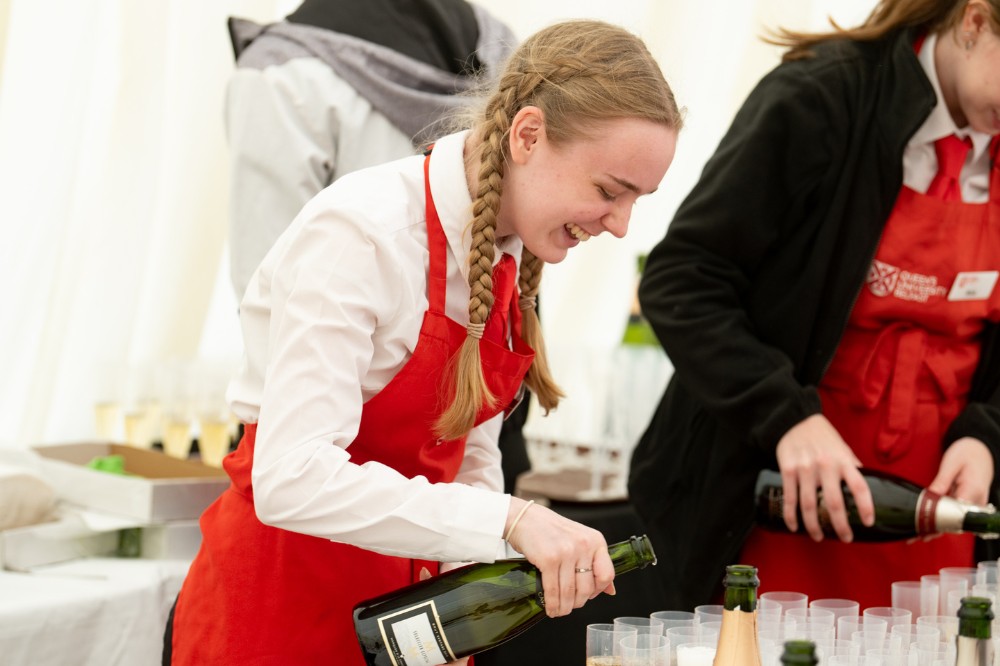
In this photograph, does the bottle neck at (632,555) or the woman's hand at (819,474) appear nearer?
the bottle neck at (632,555)

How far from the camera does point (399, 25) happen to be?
2.31 metres

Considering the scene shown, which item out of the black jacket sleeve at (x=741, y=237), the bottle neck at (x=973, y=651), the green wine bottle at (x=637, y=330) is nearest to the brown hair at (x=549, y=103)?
the black jacket sleeve at (x=741, y=237)

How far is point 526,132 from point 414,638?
21.7 inches

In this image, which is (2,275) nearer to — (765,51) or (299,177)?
(299,177)

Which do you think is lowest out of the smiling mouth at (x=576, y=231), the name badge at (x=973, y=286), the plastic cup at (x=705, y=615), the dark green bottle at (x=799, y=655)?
the plastic cup at (x=705, y=615)

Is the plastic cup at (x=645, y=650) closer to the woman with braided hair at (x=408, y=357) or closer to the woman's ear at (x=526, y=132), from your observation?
the woman with braided hair at (x=408, y=357)

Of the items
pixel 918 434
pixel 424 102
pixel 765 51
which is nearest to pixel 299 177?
pixel 424 102

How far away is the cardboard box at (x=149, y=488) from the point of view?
7.21 feet

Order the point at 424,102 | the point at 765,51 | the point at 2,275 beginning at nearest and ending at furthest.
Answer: the point at 424,102 → the point at 2,275 → the point at 765,51

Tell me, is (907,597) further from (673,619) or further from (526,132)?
(526,132)

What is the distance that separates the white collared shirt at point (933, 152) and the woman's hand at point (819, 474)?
0.43 meters

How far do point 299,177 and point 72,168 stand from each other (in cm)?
99

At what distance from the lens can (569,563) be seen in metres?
1.13

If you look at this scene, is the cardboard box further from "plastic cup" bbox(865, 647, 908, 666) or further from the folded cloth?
"plastic cup" bbox(865, 647, 908, 666)
